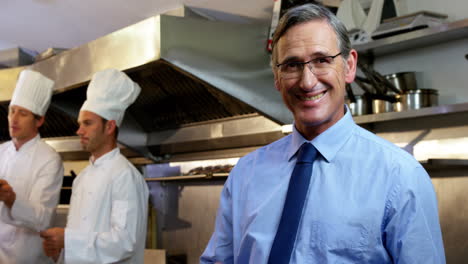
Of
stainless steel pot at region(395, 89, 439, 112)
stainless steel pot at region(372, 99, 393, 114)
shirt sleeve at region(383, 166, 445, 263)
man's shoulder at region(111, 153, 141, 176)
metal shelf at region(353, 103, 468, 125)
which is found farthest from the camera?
man's shoulder at region(111, 153, 141, 176)

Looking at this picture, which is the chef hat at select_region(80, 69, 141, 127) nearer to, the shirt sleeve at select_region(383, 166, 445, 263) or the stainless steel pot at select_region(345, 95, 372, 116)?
the stainless steel pot at select_region(345, 95, 372, 116)

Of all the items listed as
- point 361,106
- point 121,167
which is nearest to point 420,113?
point 361,106

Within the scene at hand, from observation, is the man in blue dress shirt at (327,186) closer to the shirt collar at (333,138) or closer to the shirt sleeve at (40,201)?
the shirt collar at (333,138)

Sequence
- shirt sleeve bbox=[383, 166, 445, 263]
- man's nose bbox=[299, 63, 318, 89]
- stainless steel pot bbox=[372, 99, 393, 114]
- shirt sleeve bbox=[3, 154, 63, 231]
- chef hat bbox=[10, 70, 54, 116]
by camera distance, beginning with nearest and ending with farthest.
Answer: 1. shirt sleeve bbox=[383, 166, 445, 263]
2. man's nose bbox=[299, 63, 318, 89]
3. stainless steel pot bbox=[372, 99, 393, 114]
4. shirt sleeve bbox=[3, 154, 63, 231]
5. chef hat bbox=[10, 70, 54, 116]

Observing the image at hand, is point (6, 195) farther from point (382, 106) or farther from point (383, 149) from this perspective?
point (383, 149)

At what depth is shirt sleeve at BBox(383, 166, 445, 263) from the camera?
90cm

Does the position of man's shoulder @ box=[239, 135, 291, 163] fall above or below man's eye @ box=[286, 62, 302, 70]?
below

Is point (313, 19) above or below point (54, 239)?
above

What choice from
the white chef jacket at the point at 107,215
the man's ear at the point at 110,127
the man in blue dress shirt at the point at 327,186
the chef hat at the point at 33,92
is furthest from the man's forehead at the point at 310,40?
the chef hat at the point at 33,92

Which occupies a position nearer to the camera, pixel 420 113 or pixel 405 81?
pixel 420 113

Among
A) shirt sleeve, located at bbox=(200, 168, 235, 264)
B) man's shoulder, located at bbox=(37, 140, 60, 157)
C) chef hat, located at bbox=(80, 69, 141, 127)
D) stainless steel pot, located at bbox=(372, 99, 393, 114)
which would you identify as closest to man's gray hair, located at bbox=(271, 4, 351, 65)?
shirt sleeve, located at bbox=(200, 168, 235, 264)

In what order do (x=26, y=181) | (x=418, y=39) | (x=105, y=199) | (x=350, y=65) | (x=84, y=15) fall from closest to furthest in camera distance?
(x=350, y=65)
(x=418, y=39)
(x=105, y=199)
(x=26, y=181)
(x=84, y=15)

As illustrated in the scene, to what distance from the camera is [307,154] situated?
1.07 m

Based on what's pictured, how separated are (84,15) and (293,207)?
2.95 meters
